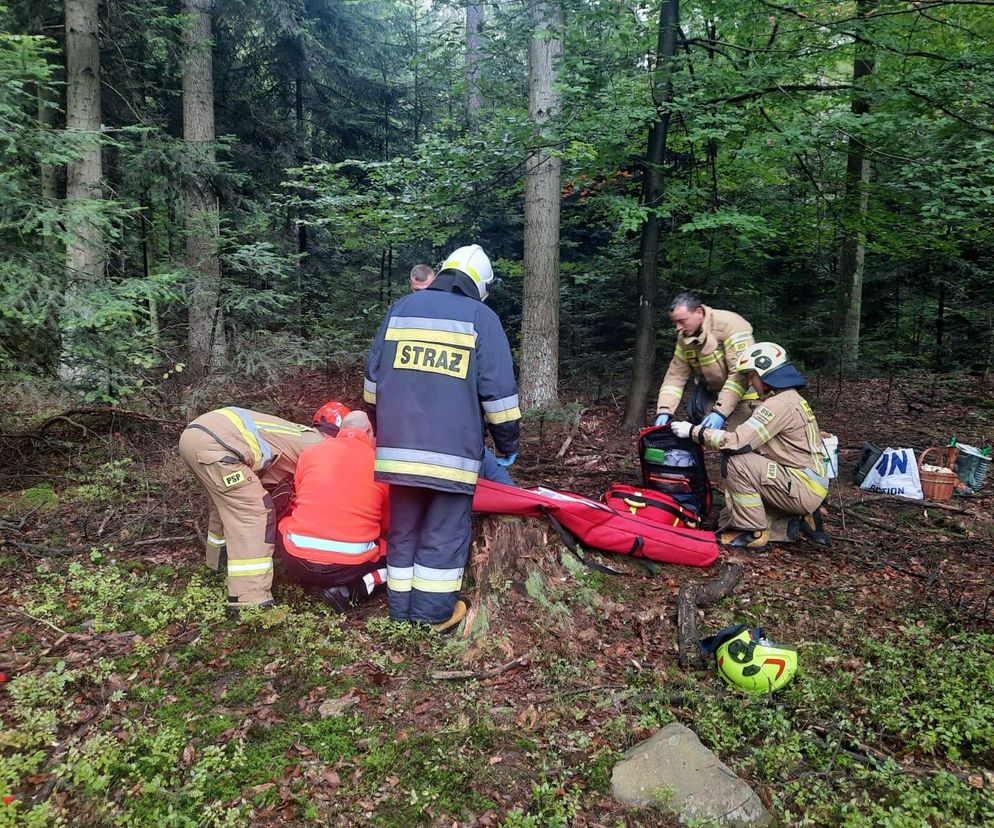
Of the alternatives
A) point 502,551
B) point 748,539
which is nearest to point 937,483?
point 748,539

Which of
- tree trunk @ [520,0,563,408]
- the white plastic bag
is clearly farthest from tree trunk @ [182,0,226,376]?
the white plastic bag

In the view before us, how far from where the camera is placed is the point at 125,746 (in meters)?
2.59

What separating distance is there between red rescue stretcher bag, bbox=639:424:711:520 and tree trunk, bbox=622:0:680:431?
3077 millimetres

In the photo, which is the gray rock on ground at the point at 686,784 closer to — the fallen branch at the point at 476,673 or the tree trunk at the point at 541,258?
the fallen branch at the point at 476,673

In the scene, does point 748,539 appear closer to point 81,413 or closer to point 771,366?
point 771,366

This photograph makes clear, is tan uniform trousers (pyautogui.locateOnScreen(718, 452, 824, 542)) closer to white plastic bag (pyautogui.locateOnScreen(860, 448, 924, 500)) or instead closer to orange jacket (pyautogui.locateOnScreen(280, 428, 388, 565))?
white plastic bag (pyautogui.locateOnScreen(860, 448, 924, 500))

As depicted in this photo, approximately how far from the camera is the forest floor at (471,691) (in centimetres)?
240

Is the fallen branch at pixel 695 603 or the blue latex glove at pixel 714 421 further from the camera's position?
the blue latex glove at pixel 714 421

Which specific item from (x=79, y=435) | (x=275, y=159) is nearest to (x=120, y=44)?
(x=275, y=159)

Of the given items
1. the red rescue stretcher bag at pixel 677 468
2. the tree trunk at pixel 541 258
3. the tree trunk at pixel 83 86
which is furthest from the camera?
the tree trunk at pixel 541 258

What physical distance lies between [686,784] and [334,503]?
247cm

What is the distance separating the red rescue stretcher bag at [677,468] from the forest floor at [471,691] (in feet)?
2.34

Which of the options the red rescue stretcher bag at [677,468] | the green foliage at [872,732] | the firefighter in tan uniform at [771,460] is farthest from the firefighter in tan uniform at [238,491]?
the firefighter in tan uniform at [771,460]

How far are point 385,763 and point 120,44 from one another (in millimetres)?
10971
